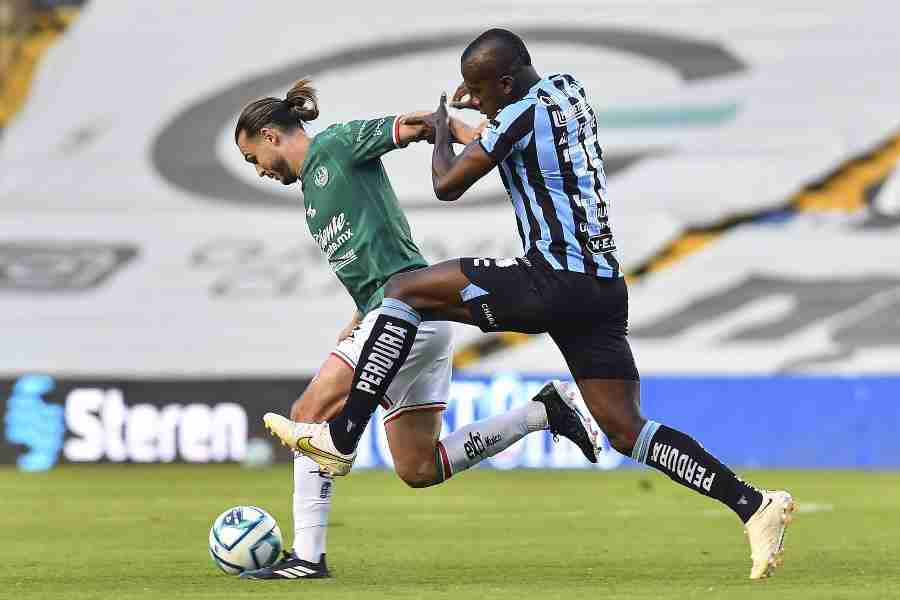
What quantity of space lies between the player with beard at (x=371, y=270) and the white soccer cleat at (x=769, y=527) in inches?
37.6

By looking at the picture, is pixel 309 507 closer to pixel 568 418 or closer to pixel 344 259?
pixel 344 259

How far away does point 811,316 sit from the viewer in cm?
1938

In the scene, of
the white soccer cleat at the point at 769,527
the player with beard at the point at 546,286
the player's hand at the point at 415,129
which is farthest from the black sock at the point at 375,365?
the white soccer cleat at the point at 769,527

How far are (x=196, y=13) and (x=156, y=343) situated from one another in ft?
14.0

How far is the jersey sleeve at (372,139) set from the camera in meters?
6.73

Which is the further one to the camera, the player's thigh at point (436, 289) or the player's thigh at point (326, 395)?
the player's thigh at point (326, 395)

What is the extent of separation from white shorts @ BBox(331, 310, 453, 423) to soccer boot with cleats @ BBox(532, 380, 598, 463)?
0.42 m

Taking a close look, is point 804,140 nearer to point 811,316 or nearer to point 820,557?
point 811,316

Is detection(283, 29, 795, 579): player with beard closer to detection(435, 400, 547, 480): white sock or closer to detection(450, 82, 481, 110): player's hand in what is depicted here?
detection(450, 82, 481, 110): player's hand

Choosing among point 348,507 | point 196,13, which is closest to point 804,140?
point 196,13

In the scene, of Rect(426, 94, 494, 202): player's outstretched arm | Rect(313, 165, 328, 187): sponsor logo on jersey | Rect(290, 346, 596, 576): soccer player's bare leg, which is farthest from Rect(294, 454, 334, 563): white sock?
Rect(426, 94, 494, 202): player's outstretched arm

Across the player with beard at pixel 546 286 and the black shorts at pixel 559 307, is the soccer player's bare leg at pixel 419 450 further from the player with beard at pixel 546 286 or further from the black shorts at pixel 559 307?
the black shorts at pixel 559 307

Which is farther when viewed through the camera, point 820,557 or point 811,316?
point 811,316

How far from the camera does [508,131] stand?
20.2 ft
